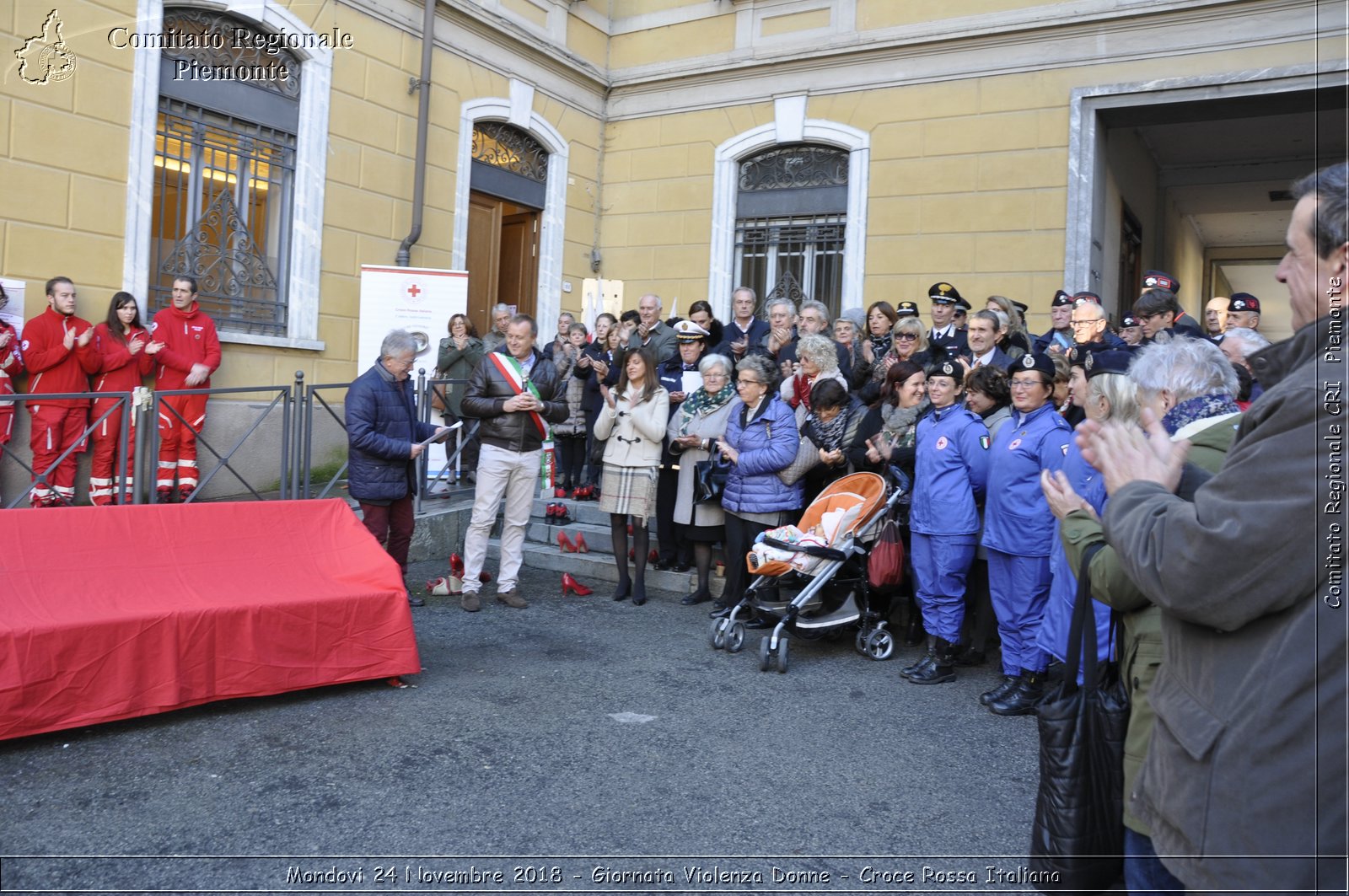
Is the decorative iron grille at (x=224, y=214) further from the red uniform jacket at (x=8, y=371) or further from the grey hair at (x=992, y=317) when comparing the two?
the grey hair at (x=992, y=317)

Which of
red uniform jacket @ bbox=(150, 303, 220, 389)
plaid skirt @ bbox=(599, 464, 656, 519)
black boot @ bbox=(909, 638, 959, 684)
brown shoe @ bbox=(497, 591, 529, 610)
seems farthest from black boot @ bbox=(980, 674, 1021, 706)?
red uniform jacket @ bbox=(150, 303, 220, 389)

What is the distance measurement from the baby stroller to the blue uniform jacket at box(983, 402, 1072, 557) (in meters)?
0.92

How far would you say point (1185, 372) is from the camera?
2367 millimetres

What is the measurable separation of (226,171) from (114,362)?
98.6 inches

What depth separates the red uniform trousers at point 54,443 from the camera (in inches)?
304

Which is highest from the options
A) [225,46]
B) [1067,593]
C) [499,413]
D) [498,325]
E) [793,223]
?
[225,46]

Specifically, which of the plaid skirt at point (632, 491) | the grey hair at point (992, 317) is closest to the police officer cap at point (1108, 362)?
the grey hair at point (992, 317)

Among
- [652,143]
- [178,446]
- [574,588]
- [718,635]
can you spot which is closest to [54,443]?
[178,446]

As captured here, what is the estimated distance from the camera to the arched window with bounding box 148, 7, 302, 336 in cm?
908

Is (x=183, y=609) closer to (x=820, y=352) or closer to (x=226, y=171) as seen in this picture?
(x=820, y=352)

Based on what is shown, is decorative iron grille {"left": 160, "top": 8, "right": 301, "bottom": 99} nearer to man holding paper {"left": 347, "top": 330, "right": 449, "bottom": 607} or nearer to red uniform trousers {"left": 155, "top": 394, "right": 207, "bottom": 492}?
red uniform trousers {"left": 155, "top": 394, "right": 207, "bottom": 492}

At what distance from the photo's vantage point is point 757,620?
21.8ft

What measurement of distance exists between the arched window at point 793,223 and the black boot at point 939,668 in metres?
7.19

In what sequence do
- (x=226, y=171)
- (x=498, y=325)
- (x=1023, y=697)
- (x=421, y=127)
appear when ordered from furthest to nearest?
(x=421, y=127) < (x=498, y=325) < (x=226, y=171) < (x=1023, y=697)
